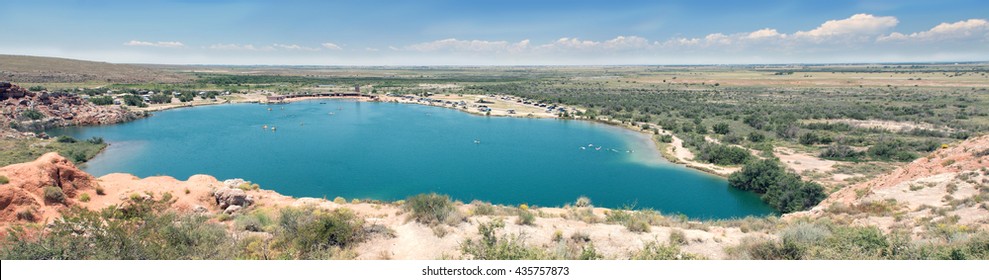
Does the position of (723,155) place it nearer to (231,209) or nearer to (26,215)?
(231,209)

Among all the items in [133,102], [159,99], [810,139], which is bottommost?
[810,139]

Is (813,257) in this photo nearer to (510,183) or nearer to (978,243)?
(978,243)

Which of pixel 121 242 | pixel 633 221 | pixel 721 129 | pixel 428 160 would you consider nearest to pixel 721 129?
pixel 721 129

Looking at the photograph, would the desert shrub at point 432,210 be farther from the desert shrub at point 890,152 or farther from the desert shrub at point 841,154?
the desert shrub at point 890,152

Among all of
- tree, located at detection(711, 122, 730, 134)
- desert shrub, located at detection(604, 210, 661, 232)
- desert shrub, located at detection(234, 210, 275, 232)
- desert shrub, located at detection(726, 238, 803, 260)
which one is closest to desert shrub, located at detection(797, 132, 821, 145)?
tree, located at detection(711, 122, 730, 134)

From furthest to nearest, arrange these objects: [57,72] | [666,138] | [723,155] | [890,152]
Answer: [57,72]
[666,138]
[723,155]
[890,152]

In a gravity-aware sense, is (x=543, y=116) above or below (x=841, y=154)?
above
